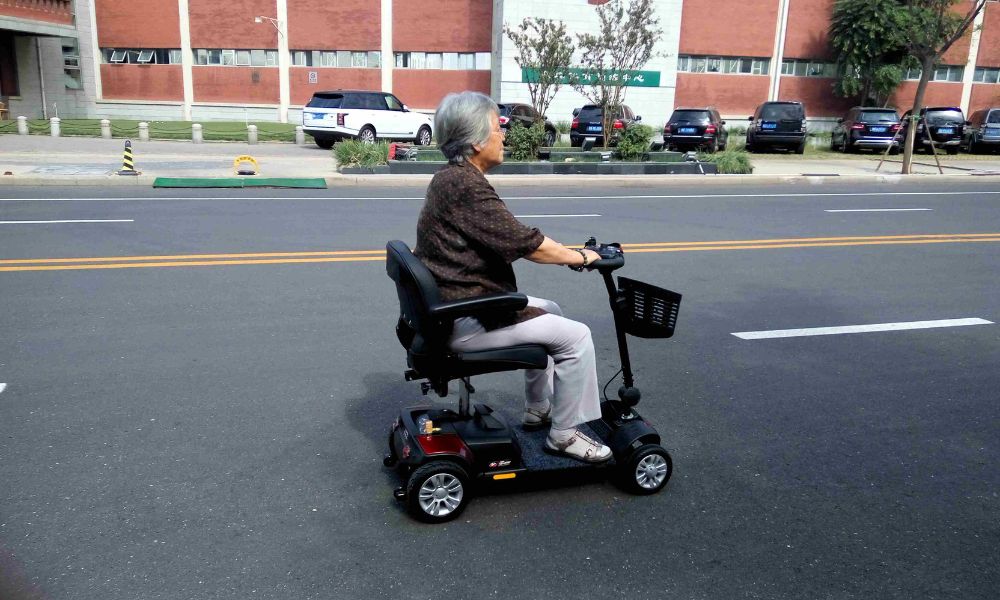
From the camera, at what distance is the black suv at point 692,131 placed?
2628 centimetres

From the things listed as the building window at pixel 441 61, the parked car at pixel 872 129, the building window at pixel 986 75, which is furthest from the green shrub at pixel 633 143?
the building window at pixel 986 75

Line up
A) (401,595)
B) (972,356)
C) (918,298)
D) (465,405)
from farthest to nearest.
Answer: (918,298) < (972,356) < (465,405) < (401,595)

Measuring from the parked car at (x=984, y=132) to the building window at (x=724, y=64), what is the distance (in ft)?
42.0

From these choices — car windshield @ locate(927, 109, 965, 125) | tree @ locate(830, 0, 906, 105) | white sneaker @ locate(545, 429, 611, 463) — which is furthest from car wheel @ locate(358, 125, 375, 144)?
tree @ locate(830, 0, 906, 105)

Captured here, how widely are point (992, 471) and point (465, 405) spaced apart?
274 cm

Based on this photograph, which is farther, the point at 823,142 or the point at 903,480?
the point at 823,142

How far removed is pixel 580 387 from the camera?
143 inches

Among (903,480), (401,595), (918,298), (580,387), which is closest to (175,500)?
(401,595)

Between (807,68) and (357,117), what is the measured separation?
2748 cm

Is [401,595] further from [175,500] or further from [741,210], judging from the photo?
[741,210]

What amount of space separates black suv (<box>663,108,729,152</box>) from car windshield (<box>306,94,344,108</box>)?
10.6 meters

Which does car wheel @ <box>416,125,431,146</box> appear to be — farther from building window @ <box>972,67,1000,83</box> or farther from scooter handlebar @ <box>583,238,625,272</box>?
building window @ <box>972,67,1000,83</box>

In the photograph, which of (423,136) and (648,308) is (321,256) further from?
(423,136)

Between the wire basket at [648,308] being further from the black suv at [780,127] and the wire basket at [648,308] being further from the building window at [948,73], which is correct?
the building window at [948,73]
